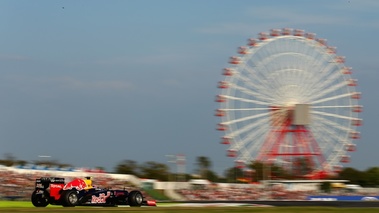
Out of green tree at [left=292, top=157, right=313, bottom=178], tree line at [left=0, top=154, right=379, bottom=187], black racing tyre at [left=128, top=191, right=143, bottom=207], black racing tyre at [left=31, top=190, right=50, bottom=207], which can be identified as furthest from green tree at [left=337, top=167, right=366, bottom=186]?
black racing tyre at [left=31, top=190, right=50, bottom=207]

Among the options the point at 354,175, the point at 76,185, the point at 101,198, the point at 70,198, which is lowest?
the point at 70,198

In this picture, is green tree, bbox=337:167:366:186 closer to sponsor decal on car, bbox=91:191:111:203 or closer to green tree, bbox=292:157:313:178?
green tree, bbox=292:157:313:178

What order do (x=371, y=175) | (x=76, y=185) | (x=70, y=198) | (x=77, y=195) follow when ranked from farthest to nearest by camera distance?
(x=371, y=175) → (x=76, y=185) → (x=77, y=195) → (x=70, y=198)

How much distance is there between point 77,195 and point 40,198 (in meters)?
1.92

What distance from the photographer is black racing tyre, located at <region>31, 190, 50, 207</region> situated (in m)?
38.8

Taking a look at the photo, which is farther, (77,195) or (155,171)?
(155,171)

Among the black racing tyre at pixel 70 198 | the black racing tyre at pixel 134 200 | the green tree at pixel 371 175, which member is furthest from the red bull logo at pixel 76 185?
the green tree at pixel 371 175

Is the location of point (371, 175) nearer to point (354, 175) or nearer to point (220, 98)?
point (354, 175)

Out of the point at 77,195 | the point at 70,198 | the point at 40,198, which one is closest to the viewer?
the point at 70,198

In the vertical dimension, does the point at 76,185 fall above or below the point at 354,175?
below

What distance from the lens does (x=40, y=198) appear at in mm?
38938

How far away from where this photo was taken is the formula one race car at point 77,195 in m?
38.4

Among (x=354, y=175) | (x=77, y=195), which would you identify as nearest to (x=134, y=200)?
(x=77, y=195)

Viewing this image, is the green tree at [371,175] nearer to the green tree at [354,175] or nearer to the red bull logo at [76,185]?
the green tree at [354,175]
